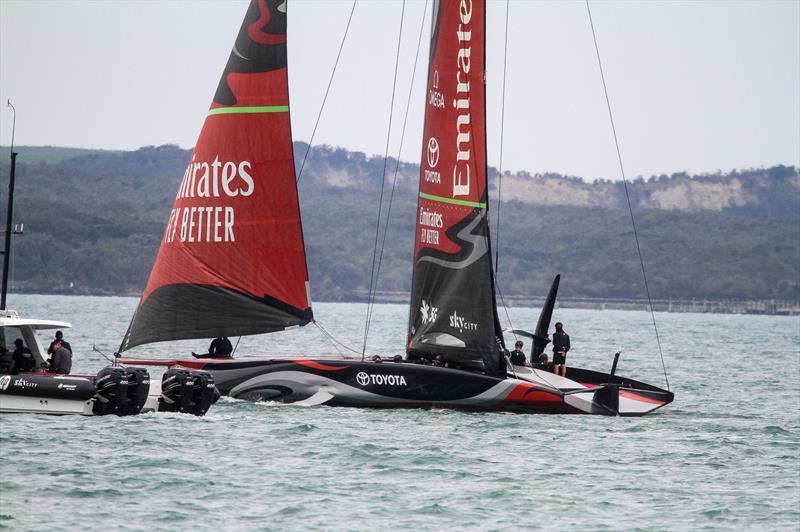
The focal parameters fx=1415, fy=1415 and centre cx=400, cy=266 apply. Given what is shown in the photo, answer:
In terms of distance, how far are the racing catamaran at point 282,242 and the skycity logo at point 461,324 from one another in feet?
0.08

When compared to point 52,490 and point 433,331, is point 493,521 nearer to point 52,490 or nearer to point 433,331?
point 52,490

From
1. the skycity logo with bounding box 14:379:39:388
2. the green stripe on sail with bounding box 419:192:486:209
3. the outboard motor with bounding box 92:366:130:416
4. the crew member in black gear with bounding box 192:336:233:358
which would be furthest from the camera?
the crew member in black gear with bounding box 192:336:233:358

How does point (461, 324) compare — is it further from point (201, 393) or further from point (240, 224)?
point (201, 393)

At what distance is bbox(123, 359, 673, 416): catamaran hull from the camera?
24.4 m

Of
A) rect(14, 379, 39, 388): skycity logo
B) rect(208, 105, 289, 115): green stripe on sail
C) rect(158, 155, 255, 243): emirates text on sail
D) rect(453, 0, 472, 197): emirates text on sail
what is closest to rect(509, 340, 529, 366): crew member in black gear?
rect(453, 0, 472, 197): emirates text on sail

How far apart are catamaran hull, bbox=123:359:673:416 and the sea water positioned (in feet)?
Result: 0.83

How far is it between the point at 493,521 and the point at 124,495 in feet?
13.9

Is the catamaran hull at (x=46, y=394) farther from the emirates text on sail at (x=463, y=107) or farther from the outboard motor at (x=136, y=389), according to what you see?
the emirates text on sail at (x=463, y=107)

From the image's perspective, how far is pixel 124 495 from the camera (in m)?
16.2

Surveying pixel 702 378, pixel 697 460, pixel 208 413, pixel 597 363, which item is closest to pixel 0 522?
pixel 208 413

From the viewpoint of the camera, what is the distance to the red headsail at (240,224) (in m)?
25.4

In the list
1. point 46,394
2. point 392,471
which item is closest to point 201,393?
point 46,394

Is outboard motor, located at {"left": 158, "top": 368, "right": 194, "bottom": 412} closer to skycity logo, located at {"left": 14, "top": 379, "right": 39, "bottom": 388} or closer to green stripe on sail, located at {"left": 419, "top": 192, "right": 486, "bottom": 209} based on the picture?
skycity logo, located at {"left": 14, "top": 379, "right": 39, "bottom": 388}

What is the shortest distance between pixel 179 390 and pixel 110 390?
133cm
